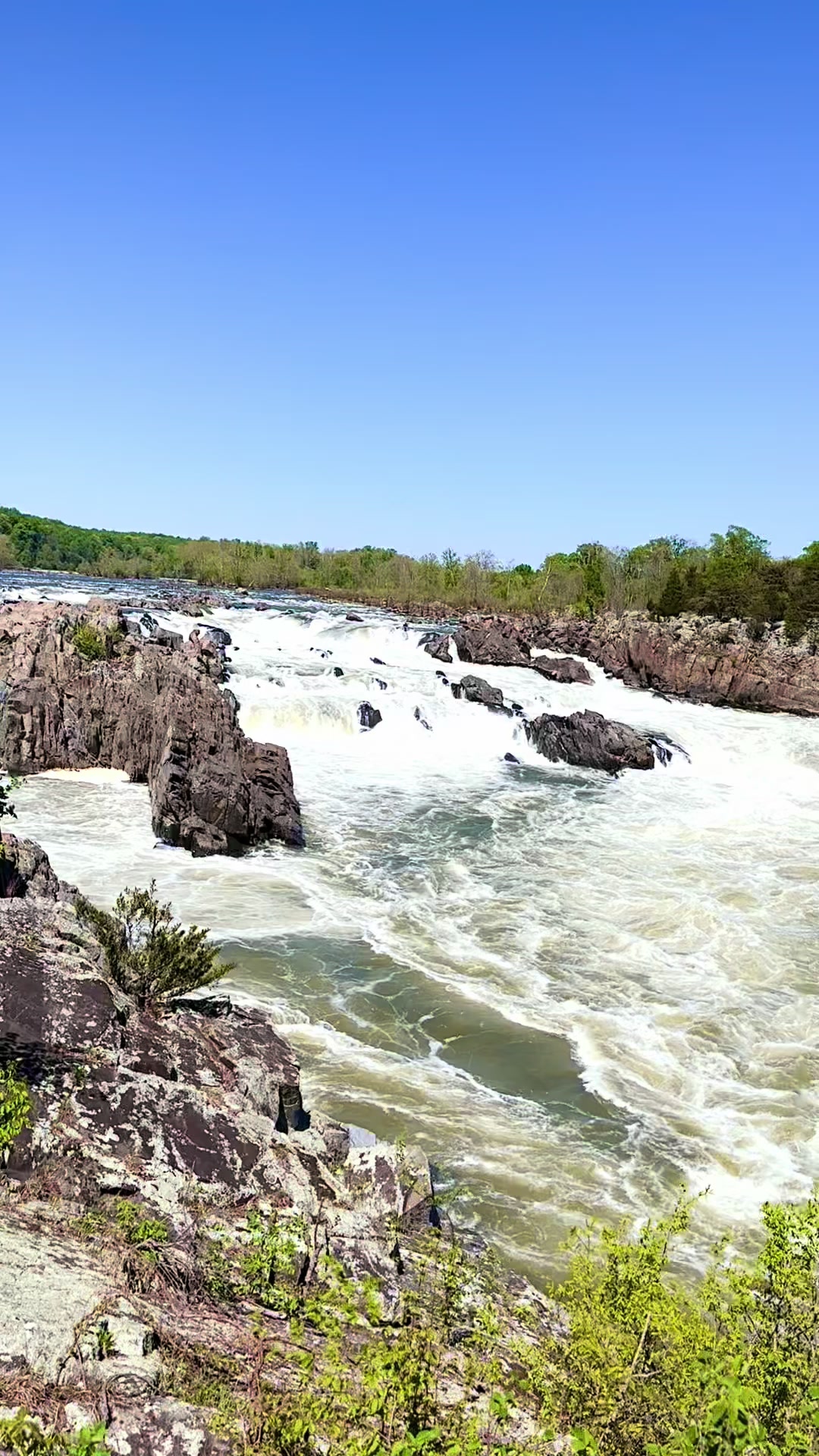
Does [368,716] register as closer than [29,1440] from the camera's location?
No

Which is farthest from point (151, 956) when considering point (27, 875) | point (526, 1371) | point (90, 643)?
point (90, 643)

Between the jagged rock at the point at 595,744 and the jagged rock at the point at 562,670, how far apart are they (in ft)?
37.4

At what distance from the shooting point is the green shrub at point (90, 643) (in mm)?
26781

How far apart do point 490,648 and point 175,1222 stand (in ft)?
132

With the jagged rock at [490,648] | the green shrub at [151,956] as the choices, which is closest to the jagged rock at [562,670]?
the jagged rock at [490,648]

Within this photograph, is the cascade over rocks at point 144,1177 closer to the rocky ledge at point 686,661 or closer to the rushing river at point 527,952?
the rushing river at point 527,952

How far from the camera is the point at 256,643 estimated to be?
4134 cm

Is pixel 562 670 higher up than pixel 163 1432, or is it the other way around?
pixel 562 670

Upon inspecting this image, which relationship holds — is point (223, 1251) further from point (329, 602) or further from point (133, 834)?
point (329, 602)

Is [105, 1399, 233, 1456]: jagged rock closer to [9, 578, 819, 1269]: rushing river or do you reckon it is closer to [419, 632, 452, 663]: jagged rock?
[9, 578, 819, 1269]: rushing river

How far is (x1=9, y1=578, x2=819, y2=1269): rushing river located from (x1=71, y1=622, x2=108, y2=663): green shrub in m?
4.56

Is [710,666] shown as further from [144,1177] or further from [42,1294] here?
[42,1294]

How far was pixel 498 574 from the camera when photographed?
9375 cm

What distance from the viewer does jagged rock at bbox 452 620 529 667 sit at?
4488 cm
